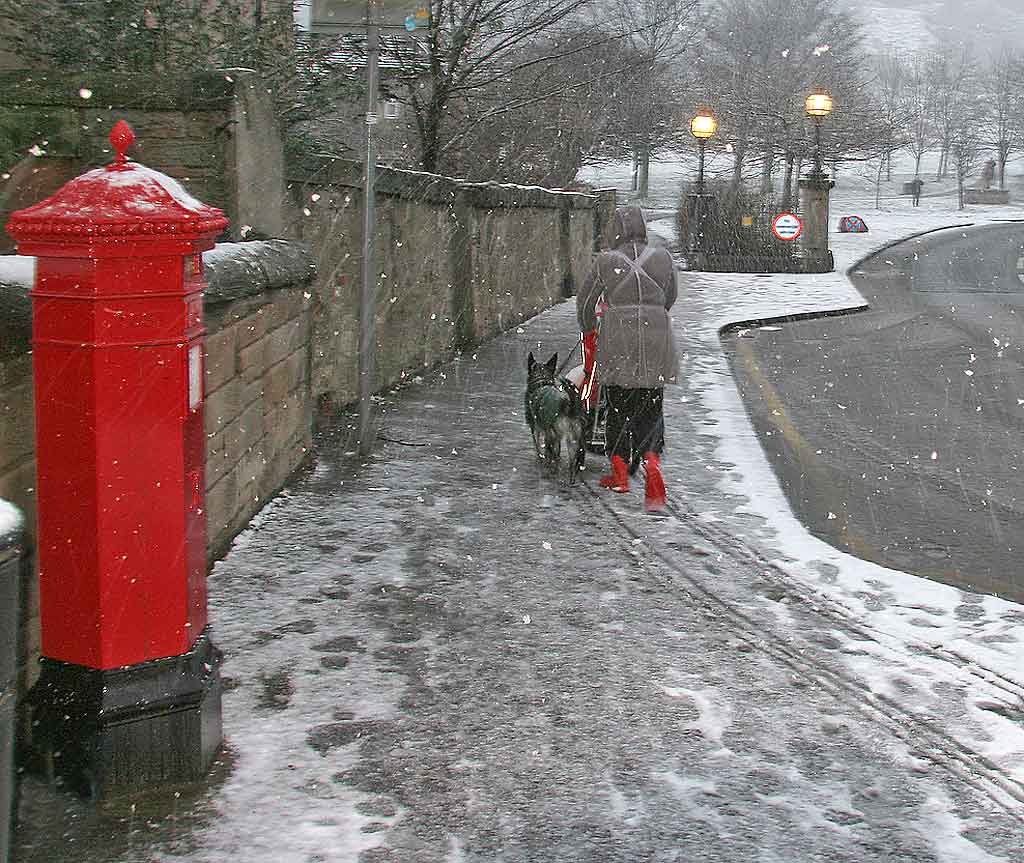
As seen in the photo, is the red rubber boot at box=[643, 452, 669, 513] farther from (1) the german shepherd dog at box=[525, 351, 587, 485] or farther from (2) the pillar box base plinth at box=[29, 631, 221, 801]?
(2) the pillar box base plinth at box=[29, 631, 221, 801]

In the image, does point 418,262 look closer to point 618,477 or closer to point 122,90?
point 618,477

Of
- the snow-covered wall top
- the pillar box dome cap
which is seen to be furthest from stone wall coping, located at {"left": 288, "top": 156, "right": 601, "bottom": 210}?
the snow-covered wall top

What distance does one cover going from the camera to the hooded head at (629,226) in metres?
7.14

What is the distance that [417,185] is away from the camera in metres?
10.8

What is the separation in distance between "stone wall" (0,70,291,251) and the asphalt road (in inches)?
141

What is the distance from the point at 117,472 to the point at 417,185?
772 centimetres

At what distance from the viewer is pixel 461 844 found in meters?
3.32

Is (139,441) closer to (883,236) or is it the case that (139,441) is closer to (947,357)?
(947,357)

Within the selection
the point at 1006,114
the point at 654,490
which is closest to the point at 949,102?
the point at 1006,114

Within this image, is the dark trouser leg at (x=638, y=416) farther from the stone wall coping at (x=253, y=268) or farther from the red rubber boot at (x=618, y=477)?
the stone wall coping at (x=253, y=268)

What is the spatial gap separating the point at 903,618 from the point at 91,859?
3.40 m

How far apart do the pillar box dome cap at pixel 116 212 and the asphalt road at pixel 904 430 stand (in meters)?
4.02

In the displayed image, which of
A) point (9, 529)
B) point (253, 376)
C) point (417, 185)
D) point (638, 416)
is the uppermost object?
point (417, 185)

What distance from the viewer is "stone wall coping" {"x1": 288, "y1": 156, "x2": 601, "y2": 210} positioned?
7.95 metres
